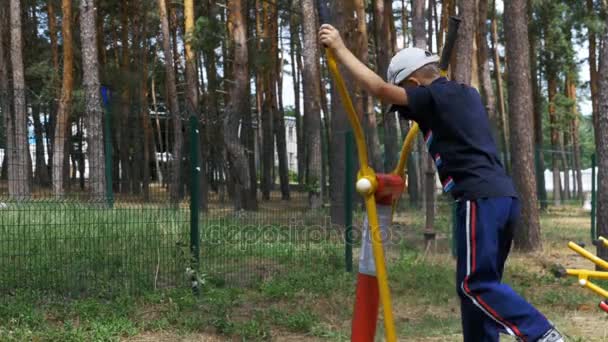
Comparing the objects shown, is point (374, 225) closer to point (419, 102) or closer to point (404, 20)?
point (419, 102)

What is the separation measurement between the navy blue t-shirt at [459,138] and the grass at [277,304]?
3.10 metres

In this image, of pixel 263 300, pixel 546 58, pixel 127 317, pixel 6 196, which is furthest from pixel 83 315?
pixel 546 58

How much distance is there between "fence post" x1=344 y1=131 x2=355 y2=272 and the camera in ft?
31.9

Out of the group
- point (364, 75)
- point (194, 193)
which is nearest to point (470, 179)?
point (364, 75)

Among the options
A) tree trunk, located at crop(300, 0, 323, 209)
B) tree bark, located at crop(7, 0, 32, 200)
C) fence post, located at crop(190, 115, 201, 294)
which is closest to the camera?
tree bark, located at crop(7, 0, 32, 200)

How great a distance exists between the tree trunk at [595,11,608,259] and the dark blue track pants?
23.0 feet

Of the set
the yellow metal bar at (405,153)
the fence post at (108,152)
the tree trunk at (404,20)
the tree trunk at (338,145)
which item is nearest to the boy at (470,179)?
the yellow metal bar at (405,153)

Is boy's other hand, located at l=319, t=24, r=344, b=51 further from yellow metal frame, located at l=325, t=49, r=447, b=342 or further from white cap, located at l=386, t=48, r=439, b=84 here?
white cap, located at l=386, t=48, r=439, b=84

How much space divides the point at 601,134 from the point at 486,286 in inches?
293

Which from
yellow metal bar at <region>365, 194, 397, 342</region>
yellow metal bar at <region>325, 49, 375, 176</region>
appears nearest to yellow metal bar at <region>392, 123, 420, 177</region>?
yellow metal bar at <region>325, 49, 375, 176</region>

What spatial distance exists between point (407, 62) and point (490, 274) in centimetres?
108

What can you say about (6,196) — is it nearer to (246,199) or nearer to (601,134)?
(246,199)

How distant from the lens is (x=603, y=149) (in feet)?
33.3

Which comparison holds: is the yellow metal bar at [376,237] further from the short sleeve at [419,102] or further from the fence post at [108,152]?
the fence post at [108,152]
